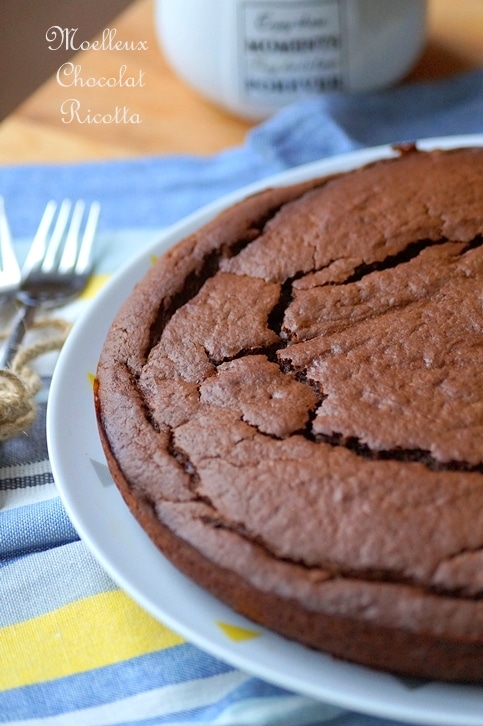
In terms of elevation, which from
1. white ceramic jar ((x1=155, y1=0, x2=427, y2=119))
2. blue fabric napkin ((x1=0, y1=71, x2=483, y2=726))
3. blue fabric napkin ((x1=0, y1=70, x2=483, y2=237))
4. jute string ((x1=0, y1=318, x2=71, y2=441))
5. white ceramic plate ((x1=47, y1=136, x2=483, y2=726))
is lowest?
blue fabric napkin ((x1=0, y1=71, x2=483, y2=726))

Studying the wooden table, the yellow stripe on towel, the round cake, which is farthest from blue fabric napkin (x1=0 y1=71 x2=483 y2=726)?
the wooden table

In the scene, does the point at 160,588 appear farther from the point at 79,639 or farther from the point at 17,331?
the point at 17,331

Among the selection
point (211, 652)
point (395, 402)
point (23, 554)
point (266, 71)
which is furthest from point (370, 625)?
point (266, 71)

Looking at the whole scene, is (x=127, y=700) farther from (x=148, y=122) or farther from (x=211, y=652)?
(x=148, y=122)

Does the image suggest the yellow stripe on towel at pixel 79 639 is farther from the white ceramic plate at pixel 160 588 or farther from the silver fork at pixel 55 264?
the silver fork at pixel 55 264

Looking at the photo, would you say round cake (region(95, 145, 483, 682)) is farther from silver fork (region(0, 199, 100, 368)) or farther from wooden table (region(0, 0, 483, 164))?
wooden table (region(0, 0, 483, 164))

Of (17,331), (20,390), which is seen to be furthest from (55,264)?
(20,390)

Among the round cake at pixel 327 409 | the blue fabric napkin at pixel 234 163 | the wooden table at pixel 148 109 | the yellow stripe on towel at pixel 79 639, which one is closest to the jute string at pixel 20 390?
the round cake at pixel 327 409

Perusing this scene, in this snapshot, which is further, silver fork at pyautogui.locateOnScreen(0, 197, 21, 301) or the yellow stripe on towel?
silver fork at pyautogui.locateOnScreen(0, 197, 21, 301)
